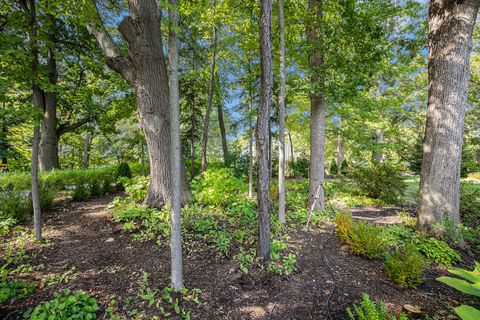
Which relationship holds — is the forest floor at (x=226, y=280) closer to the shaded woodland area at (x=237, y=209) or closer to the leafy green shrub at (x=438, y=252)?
Result: the shaded woodland area at (x=237, y=209)

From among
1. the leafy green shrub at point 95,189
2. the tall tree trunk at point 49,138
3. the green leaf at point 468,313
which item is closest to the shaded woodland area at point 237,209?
the green leaf at point 468,313

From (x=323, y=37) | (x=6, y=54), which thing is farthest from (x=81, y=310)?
(x=323, y=37)

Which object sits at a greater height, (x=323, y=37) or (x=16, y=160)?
(x=323, y=37)

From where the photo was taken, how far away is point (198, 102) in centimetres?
998

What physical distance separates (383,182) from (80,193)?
9245 mm

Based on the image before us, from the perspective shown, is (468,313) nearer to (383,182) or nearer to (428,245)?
(428,245)

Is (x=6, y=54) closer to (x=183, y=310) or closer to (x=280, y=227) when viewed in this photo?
(x=183, y=310)

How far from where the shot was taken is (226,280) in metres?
2.40

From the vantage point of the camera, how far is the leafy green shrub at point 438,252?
2993 mm

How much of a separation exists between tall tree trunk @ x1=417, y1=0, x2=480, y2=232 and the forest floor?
3.24ft

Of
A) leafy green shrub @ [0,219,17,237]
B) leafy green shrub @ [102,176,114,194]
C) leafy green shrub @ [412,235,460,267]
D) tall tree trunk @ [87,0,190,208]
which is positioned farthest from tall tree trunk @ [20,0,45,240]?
leafy green shrub @ [412,235,460,267]

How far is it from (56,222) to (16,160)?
→ 11.1m

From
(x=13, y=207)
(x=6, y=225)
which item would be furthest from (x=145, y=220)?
(x=13, y=207)

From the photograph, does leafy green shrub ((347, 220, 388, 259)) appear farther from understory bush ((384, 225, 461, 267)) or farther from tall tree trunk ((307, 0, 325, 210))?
tall tree trunk ((307, 0, 325, 210))
